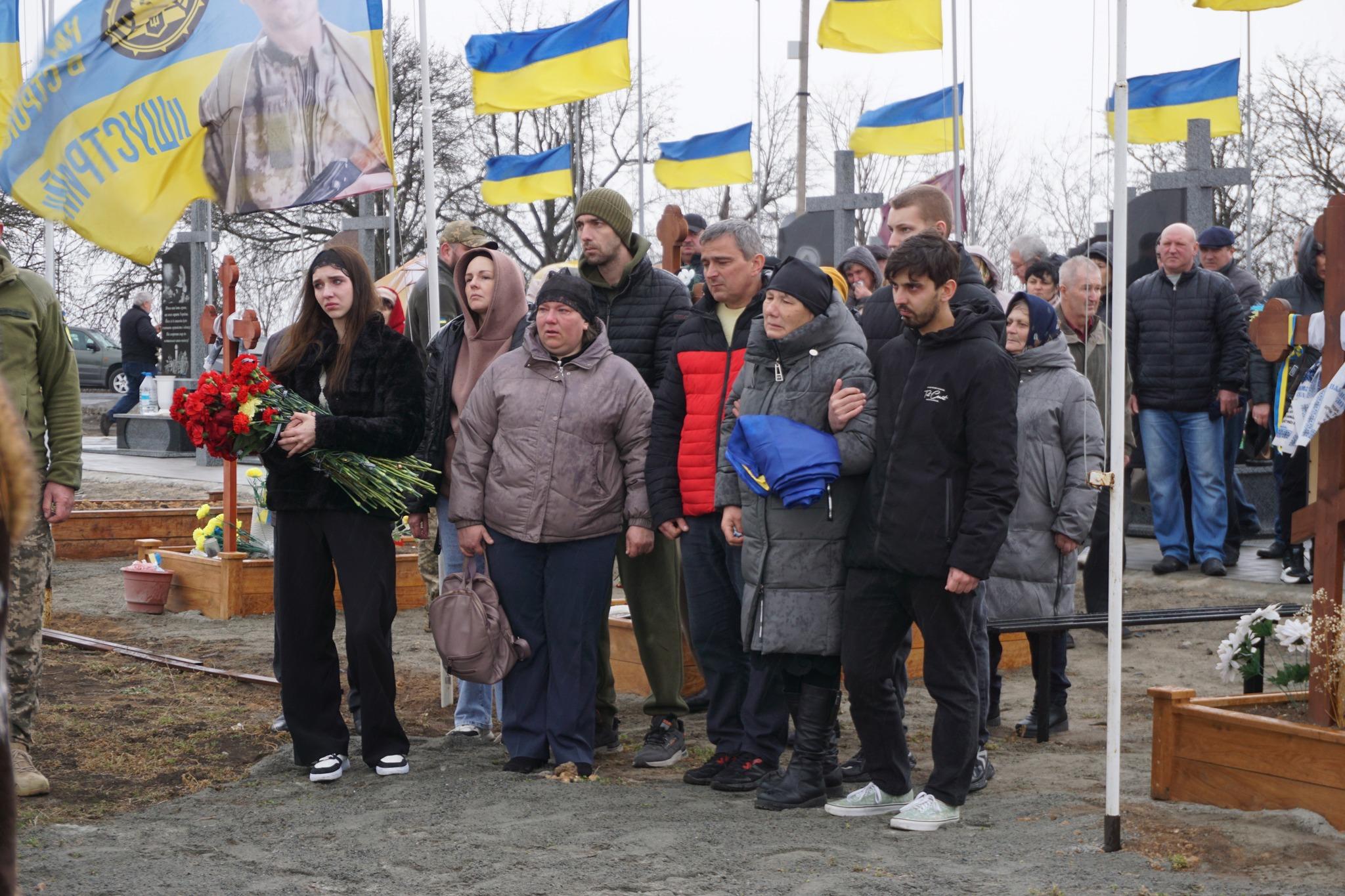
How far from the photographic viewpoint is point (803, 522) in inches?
206

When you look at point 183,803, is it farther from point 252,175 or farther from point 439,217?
point 439,217

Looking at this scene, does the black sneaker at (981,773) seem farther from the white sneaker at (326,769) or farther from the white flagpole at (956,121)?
the white flagpole at (956,121)

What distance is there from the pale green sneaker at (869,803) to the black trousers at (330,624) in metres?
1.80

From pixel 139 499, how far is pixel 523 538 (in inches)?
395

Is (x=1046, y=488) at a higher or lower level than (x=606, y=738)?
higher

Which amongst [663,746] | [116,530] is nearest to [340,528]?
[663,746]

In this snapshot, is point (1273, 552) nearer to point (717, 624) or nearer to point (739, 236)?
point (717, 624)

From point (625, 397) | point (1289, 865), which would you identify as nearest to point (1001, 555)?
point (625, 397)

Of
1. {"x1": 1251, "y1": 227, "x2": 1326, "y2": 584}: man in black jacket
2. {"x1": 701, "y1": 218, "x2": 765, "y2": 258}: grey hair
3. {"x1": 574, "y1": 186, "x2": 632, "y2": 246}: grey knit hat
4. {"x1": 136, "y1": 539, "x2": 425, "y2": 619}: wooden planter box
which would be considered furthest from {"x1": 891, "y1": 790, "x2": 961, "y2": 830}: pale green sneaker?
{"x1": 136, "y1": 539, "x2": 425, "y2": 619}: wooden planter box

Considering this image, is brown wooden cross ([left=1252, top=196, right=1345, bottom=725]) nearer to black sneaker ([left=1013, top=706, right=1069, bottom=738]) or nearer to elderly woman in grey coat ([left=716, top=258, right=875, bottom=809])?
elderly woman in grey coat ([left=716, top=258, right=875, bottom=809])

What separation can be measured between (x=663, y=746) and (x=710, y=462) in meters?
1.24

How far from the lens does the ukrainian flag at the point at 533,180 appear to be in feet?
65.3

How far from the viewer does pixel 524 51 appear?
13.6 metres

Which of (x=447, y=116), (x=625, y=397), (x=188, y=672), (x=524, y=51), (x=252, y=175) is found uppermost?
(x=447, y=116)
